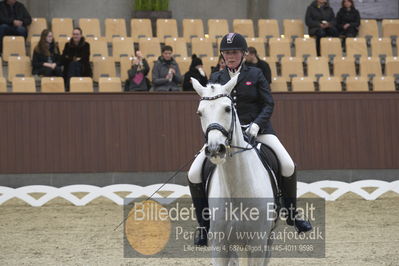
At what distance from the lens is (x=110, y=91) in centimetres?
1309

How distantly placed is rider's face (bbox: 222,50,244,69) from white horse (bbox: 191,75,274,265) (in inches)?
29.3

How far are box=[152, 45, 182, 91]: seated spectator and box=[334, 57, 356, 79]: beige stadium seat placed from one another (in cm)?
327

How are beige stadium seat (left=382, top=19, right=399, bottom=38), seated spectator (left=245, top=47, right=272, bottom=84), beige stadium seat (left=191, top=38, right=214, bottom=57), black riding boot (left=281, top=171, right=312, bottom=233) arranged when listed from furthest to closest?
beige stadium seat (left=382, top=19, right=399, bottom=38)
beige stadium seat (left=191, top=38, right=214, bottom=57)
seated spectator (left=245, top=47, right=272, bottom=84)
black riding boot (left=281, top=171, right=312, bottom=233)

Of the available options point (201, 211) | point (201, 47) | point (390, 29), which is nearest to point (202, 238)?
point (201, 211)

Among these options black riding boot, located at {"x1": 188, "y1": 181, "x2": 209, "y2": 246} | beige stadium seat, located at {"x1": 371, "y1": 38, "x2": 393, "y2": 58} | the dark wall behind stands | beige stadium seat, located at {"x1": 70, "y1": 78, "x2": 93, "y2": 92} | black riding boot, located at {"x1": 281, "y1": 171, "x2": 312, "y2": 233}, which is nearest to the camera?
black riding boot, located at {"x1": 188, "y1": 181, "x2": 209, "y2": 246}

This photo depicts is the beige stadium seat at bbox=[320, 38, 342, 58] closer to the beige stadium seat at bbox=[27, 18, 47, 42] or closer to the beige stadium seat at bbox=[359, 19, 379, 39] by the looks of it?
the beige stadium seat at bbox=[359, 19, 379, 39]

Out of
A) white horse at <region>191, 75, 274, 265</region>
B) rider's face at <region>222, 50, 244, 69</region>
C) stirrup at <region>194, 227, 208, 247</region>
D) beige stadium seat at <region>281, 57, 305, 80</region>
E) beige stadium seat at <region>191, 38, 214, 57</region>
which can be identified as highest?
beige stadium seat at <region>191, 38, 214, 57</region>

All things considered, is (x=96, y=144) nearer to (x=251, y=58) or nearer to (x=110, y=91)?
(x=110, y=91)

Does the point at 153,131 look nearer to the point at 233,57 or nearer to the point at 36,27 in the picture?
the point at 36,27

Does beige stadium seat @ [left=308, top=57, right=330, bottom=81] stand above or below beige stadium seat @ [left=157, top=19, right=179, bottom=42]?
below

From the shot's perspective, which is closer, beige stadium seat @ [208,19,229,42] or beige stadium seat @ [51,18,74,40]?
beige stadium seat @ [51,18,74,40]

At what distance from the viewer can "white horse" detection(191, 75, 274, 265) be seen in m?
5.26

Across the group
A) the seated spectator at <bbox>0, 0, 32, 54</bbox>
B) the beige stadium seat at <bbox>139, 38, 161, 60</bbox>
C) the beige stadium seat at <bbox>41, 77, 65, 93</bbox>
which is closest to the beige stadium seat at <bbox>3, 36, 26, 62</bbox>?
the seated spectator at <bbox>0, 0, 32, 54</bbox>

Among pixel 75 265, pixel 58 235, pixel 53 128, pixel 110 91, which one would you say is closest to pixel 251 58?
pixel 110 91
